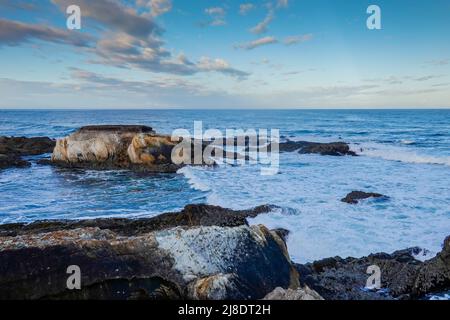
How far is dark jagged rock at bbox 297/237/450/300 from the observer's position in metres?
6.27

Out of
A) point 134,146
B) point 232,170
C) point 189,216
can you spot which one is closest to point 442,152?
point 232,170

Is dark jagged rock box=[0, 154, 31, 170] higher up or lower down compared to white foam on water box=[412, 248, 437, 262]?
higher up

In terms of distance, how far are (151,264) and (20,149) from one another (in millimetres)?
28886

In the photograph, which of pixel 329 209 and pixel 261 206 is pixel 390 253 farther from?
pixel 261 206

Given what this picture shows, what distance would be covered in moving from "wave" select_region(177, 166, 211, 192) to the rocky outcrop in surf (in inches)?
436

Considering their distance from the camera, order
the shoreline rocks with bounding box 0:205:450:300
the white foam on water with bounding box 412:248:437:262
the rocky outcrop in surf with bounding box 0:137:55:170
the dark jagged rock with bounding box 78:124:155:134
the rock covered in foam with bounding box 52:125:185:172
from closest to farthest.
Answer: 1. the shoreline rocks with bounding box 0:205:450:300
2. the white foam on water with bounding box 412:248:437:262
3. the rock covered in foam with bounding box 52:125:185:172
4. the rocky outcrop in surf with bounding box 0:137:55:170
5. the dark jagged rock with bounding box 78:124:155:134

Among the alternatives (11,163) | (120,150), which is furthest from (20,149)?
(120,150)

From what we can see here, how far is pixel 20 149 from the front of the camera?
1142 inches

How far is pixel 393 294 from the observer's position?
6359 mm

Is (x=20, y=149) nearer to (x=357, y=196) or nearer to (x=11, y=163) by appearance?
(x=11, y=163)

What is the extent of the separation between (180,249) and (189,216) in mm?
5347

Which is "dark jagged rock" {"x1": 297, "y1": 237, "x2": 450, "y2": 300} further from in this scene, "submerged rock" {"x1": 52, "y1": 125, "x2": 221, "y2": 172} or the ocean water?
"submerged rock" {"x1": 52, "y1": 125, "x2": 221, "y2": 172}

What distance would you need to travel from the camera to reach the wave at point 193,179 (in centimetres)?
1634

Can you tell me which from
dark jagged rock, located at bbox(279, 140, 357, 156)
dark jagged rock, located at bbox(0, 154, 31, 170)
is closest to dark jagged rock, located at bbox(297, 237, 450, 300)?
dark jagged rock, located at bbox(279, 140, 357, 156)
